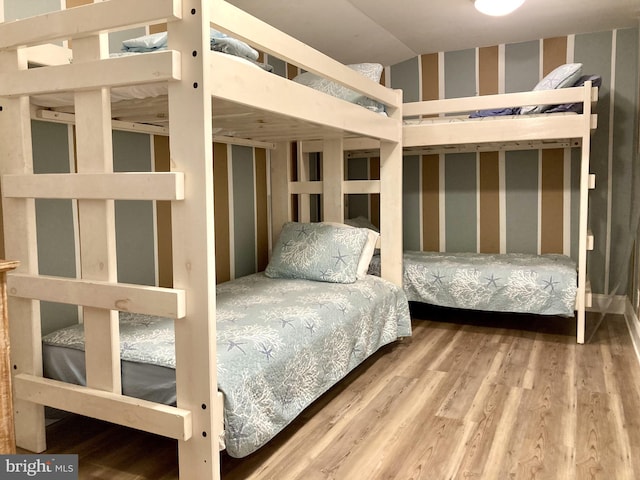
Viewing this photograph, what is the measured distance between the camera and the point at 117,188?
1532 mm

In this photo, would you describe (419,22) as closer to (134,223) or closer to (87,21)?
(134,223)

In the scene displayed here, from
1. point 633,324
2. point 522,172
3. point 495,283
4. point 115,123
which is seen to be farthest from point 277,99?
point 522,172

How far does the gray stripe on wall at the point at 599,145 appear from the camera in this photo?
11.8 ft

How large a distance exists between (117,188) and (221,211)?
152cm

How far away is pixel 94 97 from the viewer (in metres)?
1.57

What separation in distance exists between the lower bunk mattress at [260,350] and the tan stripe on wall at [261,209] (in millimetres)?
762


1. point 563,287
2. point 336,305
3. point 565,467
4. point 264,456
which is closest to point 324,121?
point 336,305

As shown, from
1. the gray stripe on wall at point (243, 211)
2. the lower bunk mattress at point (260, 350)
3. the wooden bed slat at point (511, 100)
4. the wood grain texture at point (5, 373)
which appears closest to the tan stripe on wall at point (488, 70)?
the wooden bed slat at point (511, 100)

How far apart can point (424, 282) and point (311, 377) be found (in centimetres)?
145

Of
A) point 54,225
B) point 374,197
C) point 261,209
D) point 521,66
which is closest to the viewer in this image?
point 54,225

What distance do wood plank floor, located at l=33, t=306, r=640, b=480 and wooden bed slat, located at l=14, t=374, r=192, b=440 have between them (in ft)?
0.66

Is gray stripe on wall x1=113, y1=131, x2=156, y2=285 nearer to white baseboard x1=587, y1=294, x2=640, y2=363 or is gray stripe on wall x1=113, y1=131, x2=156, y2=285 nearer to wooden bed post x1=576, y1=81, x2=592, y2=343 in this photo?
wooden bed post x1=576, y1=81, x2=592, y2=343

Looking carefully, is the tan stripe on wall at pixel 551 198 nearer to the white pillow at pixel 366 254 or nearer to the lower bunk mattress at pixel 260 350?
the white pillow at pixel 366 254

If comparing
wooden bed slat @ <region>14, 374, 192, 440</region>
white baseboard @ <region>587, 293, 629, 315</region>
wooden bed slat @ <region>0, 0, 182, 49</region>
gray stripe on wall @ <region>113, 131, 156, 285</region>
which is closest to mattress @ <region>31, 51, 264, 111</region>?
wooden bed slat @ <region>0, 0, 182, 49</region>
